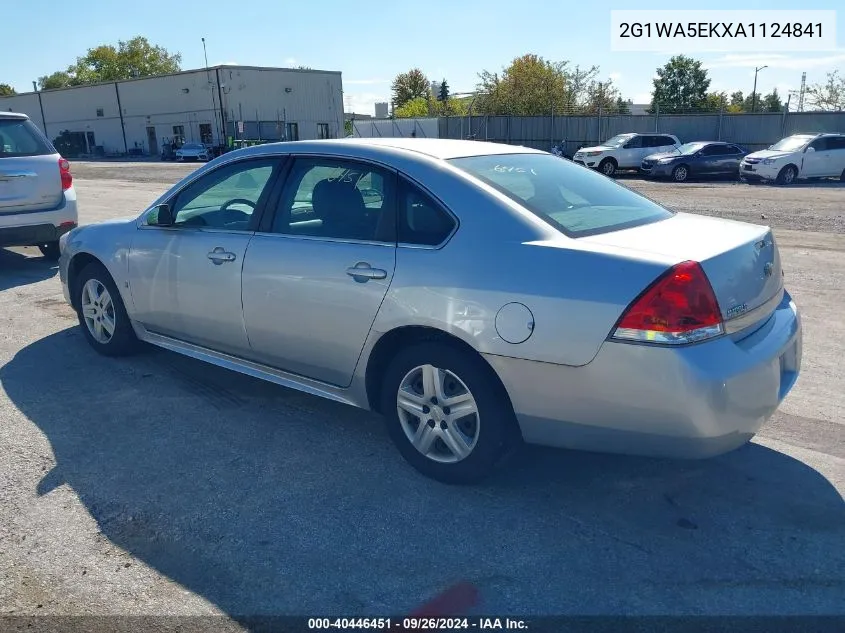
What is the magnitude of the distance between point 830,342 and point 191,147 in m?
44.1

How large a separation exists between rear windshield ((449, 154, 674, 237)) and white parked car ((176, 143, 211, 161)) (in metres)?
43.1

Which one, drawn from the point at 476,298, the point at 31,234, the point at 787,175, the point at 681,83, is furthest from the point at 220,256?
the point at 681,83

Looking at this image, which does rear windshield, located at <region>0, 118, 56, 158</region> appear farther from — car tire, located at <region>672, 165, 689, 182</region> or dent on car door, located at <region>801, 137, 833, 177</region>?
dent on car door, located at <region>801, 137, 833, 177</region>

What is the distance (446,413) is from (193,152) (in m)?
44.3

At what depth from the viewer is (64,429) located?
4188 millimetres

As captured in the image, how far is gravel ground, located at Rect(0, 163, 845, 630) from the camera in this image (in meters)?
2.73

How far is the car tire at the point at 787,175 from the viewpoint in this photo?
22.8 m

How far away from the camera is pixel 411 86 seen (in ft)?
307

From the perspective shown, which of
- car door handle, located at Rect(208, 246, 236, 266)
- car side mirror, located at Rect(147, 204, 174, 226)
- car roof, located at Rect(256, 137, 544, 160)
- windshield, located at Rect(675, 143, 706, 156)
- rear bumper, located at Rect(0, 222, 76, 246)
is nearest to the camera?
car roof, located at Rect(256, 137, 544, 160)

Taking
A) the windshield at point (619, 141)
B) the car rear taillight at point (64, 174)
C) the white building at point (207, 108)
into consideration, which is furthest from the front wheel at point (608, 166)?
the white building at point (207, 108)

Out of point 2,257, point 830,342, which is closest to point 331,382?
point 830,342

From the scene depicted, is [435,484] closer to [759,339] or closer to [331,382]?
[331,382]

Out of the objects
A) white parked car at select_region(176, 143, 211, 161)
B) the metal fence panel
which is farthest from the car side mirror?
white parked car at select_region(176, 143, 211, 161)

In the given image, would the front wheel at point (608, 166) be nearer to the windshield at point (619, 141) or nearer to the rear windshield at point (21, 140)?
the windshield at point (619, 141)
